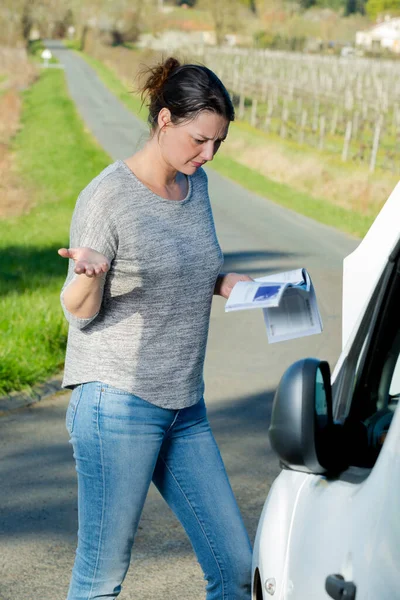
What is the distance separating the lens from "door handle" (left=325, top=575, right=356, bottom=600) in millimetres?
1835

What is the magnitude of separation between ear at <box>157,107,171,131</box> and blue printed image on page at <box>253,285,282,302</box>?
1.76ft

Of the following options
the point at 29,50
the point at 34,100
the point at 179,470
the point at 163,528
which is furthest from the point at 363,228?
the point at 29,50

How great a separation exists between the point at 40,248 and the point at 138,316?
11297mm

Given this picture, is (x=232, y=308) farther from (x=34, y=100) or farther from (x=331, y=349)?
(x=34, y=100)

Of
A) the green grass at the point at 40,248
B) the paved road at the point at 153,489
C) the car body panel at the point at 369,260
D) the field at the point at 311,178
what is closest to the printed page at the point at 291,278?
the car body panel at the point at 369,260

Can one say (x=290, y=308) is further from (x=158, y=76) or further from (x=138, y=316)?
(x=158, y=76)

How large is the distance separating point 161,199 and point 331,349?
6217mm

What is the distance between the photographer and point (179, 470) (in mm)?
2934

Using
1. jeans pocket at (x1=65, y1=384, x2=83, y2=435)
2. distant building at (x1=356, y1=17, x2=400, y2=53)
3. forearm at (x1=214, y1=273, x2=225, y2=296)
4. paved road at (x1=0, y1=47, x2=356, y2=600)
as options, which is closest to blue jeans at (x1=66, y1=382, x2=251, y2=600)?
jeans pocket at (x1=65, y1=384, x2=83, y2=435)

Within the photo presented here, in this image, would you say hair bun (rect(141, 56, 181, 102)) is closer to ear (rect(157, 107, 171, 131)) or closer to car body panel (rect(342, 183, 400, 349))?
ear (rect(157, 107, 171, 131))

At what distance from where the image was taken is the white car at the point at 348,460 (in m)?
1.81

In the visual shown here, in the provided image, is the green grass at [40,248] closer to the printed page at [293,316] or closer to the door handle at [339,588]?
the printed page at [293,316]

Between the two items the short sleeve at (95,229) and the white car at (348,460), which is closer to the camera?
the white car at (348,460)

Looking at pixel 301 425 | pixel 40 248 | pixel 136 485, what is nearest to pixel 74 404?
pixel 136 485
